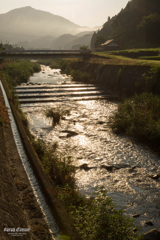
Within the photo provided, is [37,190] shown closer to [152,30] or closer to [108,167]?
[108,167]

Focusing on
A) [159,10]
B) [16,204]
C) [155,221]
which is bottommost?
[155,221]

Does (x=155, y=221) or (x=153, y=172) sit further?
(x=153, y=172)

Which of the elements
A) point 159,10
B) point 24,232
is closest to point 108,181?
point 24,232

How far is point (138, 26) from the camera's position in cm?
7538

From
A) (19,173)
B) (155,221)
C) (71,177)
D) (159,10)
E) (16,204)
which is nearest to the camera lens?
(16,204)

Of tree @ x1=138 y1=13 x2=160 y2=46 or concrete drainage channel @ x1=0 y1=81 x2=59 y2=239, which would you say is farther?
tree @ x1=138 y1=13 x2=160 y2=46

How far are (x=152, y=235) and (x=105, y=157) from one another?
513cm

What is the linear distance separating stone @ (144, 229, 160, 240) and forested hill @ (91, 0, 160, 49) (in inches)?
2530

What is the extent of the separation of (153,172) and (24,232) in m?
6.25

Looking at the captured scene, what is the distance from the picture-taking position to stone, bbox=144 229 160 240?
568cm

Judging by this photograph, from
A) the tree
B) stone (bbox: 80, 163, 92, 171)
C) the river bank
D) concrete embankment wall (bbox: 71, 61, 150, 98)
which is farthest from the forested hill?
the river bank

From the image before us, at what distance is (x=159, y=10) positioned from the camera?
79750 millimetres

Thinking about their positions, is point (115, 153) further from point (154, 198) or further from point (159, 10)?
point (159, 10)

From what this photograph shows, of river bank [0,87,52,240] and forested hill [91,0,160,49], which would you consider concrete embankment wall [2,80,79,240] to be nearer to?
river bank [0,87,52,240]
